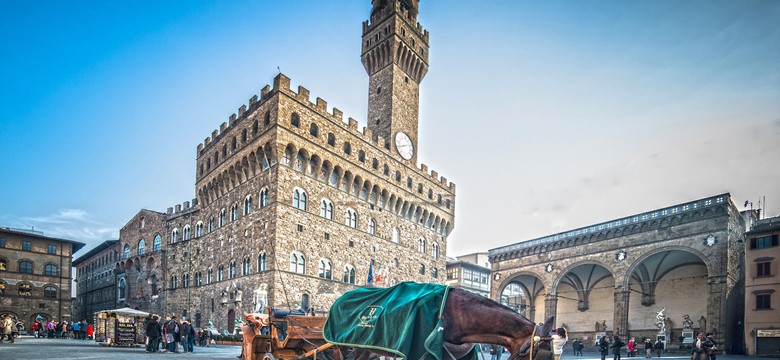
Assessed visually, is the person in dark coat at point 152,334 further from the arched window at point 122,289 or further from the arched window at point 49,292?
the arched window at point 49,292

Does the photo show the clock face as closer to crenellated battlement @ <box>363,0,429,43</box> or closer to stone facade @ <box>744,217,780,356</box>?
crenellated battlement @ <box>363,0,429,43</box>

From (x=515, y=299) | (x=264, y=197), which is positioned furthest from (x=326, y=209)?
(x=515, y=299)

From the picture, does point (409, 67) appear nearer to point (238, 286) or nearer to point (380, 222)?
point (380, 222)

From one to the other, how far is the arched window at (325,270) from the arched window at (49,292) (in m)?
31.7

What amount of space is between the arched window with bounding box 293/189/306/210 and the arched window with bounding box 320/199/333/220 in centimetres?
152

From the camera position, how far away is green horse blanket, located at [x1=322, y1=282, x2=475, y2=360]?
4.95m

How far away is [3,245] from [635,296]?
5393 cm

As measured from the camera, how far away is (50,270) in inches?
1797

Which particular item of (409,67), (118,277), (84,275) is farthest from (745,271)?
(84,275)

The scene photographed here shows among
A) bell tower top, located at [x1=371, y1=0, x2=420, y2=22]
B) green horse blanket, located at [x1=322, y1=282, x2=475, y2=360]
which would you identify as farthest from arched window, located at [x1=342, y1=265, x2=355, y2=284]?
green horse blanket, located at [x1=322, y1=282, x2=475, y2=360]

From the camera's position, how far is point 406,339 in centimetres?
495

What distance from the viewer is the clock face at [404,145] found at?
37.7m

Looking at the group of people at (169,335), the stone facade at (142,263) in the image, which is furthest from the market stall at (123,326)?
the stone facade at (142,263)

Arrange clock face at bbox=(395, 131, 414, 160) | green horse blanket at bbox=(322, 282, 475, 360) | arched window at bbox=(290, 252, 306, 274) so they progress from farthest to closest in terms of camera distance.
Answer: clock face at bbox=(395, 131, 414, 160) < arched window at bbox=(290, 252, 306, 274) < green horse blanket at bbox=(322, 282, 475, 360)
